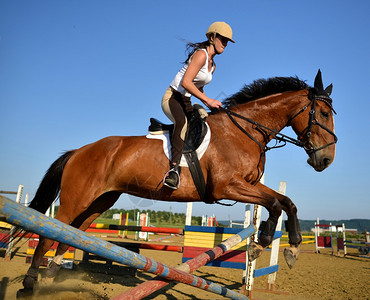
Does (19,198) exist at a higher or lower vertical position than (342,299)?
higher

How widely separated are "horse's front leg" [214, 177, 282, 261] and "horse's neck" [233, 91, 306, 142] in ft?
3.32

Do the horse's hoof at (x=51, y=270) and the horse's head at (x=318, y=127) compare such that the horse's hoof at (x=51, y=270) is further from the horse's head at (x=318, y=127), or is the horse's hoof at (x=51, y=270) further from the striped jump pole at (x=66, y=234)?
the horse's head at (x=318, y=127)

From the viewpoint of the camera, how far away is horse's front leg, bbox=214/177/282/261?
3.50 m

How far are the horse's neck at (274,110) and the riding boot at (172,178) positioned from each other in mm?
1261

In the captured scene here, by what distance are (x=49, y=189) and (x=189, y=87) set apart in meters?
2.41

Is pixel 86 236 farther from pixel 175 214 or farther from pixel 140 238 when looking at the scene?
pixel 175 214

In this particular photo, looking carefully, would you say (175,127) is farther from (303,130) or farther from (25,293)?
(25,293)

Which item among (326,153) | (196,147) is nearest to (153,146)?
(196,147)

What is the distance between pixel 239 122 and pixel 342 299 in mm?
3783

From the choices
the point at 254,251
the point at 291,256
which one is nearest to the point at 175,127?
the point at 254,251

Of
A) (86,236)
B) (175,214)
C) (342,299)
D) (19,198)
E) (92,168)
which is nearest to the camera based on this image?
(86,236)

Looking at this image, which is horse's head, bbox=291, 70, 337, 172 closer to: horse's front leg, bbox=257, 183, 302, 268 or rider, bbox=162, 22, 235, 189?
horse's front leg, bbox=257, 183, 302, 268

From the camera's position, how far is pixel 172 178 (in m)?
3.63

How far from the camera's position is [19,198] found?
9039 mm
